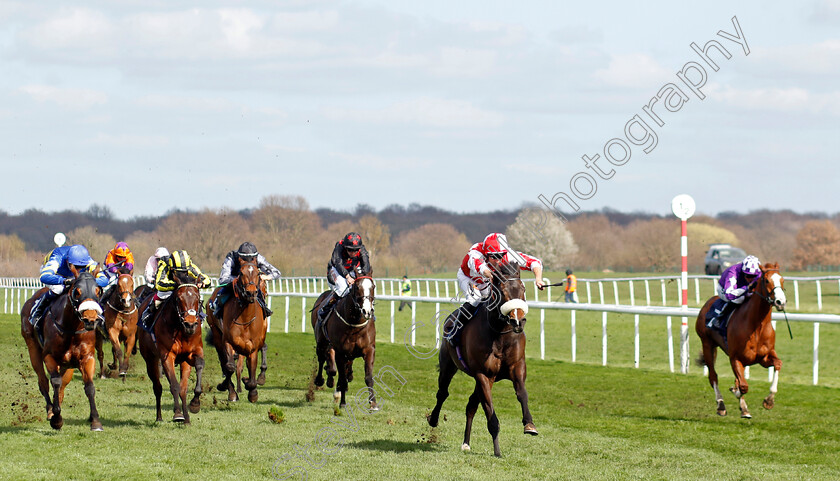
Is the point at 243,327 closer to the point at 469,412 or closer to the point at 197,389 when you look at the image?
the point at 197,389

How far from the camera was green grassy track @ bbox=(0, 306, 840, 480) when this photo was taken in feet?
20.4

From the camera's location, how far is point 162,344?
8.27m

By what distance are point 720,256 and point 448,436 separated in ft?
113

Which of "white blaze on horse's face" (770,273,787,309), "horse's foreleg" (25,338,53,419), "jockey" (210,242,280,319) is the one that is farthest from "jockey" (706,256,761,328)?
"horse's foreleg" (25,338,53,419)

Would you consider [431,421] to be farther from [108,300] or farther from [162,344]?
[108,300]

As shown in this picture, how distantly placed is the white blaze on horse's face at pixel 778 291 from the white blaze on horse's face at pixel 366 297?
358cm

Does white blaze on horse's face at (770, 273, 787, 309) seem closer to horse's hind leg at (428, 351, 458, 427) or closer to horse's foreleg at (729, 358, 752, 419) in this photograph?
horse's foreleg at (729, 358, 752, 419)

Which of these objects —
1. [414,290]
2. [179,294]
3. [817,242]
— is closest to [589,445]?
[179,294]

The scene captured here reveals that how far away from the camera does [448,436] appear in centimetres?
757

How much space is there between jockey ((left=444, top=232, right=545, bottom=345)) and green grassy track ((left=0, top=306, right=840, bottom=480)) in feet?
3.33

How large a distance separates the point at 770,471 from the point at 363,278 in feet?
13.3

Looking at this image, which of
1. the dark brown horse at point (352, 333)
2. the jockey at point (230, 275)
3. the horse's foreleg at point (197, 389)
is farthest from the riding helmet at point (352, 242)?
the horse's foreleg at point (197, 389)

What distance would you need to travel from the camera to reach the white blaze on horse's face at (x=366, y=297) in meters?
8.76

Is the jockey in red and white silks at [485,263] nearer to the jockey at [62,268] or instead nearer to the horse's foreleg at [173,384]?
the horse's foreleg at [173,384]
